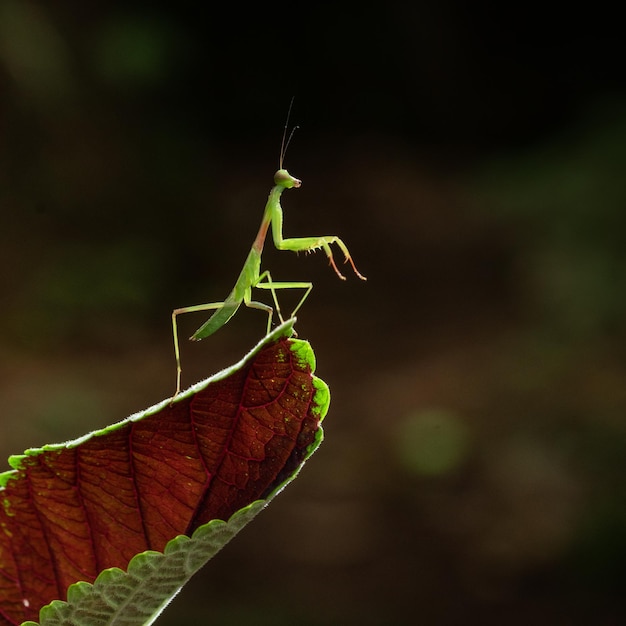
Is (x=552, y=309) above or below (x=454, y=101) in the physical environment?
below

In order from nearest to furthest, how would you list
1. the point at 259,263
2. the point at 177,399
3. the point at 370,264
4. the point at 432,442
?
the point at 177,399 → the point at 259,263 → the point at 432,442 → the point at 370,264

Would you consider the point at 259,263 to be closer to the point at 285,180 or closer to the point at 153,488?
the point at 285,180

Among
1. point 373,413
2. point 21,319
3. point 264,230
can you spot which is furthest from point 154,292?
point 264,230

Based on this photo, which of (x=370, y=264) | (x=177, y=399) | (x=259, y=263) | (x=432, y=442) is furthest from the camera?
(x=370, y=264)

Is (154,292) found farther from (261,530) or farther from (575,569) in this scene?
(575,569)

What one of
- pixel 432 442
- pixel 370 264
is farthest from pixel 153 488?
pixel 370 264
